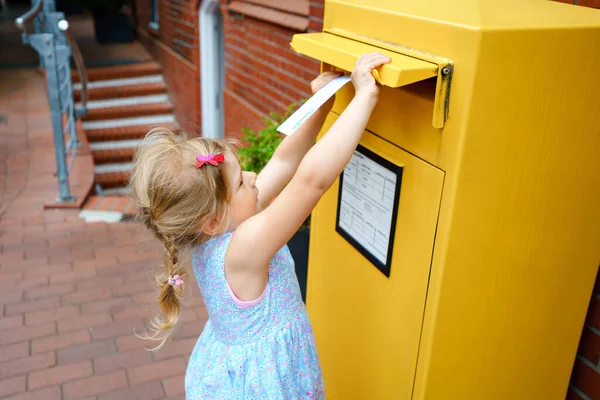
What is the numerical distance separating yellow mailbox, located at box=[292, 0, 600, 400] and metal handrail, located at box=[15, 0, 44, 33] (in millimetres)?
3835

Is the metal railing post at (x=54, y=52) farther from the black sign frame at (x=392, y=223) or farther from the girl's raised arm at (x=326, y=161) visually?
Answer: the girl's raised arm at (x=326, y=161)

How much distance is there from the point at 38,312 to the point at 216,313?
234 cm

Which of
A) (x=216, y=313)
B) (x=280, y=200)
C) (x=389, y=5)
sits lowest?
(x=216, y=313)

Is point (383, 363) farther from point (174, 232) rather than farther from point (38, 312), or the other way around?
point (38, 312)

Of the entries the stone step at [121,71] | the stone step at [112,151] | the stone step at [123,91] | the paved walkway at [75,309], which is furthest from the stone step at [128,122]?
the paved walkway at [75,309]

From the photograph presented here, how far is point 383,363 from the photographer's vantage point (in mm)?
1782

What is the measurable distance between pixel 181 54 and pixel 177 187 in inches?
262

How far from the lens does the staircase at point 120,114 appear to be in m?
7.75

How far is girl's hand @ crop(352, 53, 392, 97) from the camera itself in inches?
55.9

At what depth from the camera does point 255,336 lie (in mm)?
1767

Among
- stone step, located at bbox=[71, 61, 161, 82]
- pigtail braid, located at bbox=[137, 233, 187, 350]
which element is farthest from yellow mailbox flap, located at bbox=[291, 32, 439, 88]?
stone step, located at bbox=[71, 61, 161, 82]

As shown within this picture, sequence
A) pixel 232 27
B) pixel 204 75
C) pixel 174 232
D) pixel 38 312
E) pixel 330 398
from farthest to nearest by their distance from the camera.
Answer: pixel 204 75 → pixel 232 27 → pixel 38 312 → pixel 330 398 → pixel 174 232

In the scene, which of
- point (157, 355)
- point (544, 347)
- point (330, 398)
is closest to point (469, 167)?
point (544, 347)

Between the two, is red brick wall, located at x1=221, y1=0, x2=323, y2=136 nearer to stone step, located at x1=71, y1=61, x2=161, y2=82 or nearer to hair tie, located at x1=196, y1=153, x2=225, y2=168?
hair tie, located at x1=196, y1=153, x2=225, y2=168
